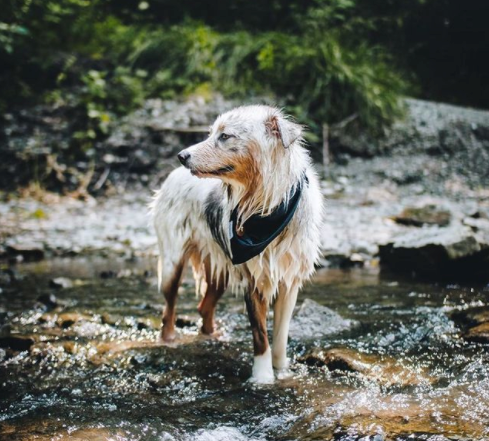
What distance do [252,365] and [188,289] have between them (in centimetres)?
241

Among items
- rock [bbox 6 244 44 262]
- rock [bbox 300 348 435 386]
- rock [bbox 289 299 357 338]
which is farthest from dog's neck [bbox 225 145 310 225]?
rock [bbox 6 244 44 262]

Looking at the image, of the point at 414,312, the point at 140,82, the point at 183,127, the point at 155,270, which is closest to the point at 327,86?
the point at 183,127

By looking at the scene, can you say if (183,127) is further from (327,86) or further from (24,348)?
(24,348)

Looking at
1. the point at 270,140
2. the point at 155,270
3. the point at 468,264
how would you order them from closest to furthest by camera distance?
the point at 270,140, the point at 468,264, the point at 155,270

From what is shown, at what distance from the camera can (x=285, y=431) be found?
2.93m

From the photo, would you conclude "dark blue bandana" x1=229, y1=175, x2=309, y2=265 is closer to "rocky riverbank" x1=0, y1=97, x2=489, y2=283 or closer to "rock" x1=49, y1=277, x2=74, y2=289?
"rocky riverbank" x1=0, y1=97, x2=489, y2=283

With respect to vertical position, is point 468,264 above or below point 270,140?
below

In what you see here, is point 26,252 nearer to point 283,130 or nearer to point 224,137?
point 224,137

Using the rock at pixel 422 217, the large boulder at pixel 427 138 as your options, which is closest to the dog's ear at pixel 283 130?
the rock at pixel 422 217

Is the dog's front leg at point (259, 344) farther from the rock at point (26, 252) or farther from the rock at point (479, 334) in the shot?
the rock at point (26, 252)

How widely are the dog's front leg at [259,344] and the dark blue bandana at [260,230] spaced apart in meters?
0.38

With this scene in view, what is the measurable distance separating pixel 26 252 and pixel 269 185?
5.27m

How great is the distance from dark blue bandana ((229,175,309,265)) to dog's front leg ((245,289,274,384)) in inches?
14.9

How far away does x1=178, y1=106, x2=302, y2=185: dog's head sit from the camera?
3.32 metres
